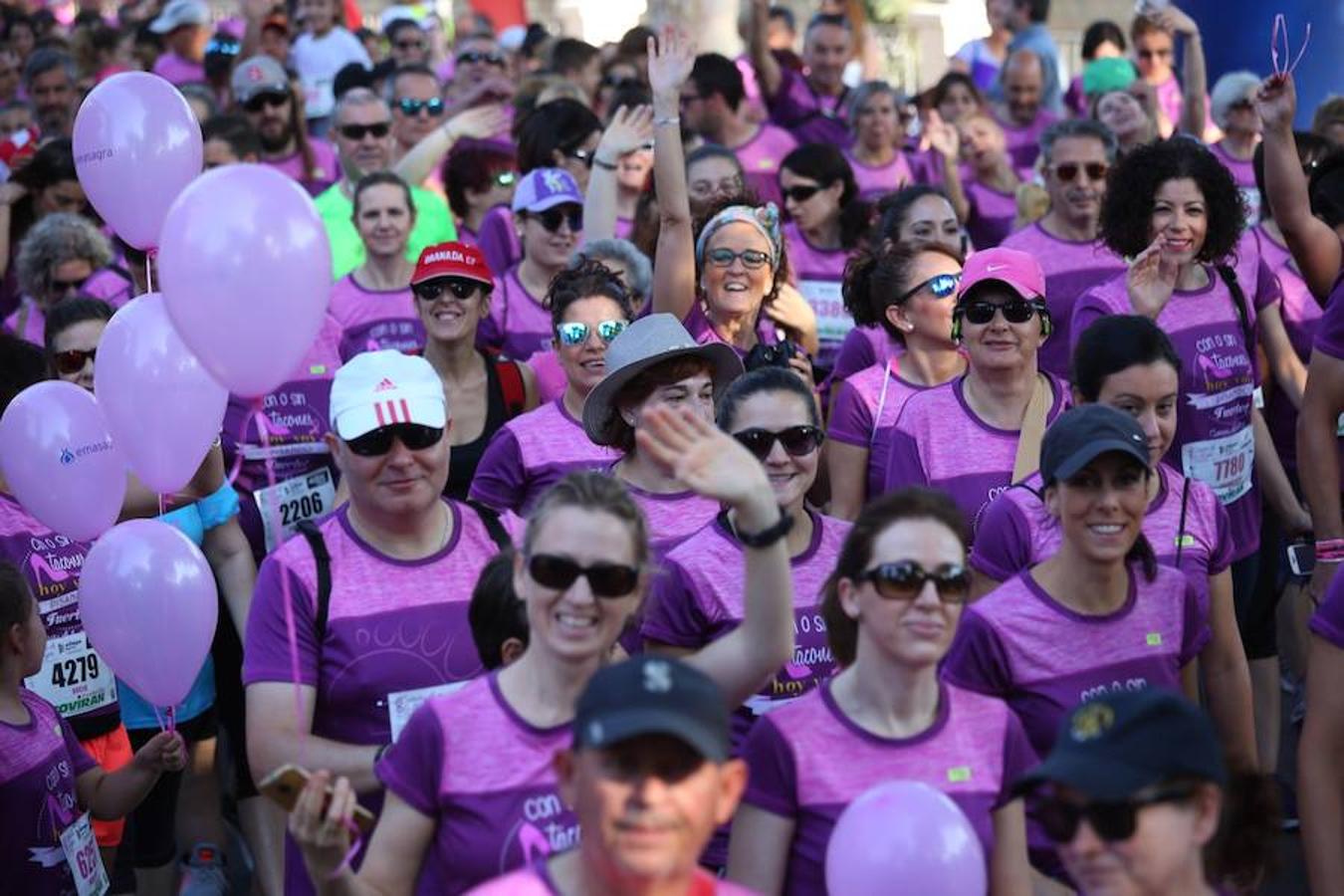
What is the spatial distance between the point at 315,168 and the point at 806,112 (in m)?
2.65

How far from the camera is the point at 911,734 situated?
13.4ft

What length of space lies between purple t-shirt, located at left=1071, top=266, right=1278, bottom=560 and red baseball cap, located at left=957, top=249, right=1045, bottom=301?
21.7 inches

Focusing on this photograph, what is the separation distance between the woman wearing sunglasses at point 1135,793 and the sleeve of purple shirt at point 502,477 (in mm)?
2902

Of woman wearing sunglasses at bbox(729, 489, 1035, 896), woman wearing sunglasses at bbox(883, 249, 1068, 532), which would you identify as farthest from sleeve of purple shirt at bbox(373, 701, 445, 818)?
woman wearing sunglasses at bbox(883, 249, 1068, 532)

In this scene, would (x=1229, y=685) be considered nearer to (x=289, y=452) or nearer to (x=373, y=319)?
(x=289, y=452)

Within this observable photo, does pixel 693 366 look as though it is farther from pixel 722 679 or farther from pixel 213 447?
pixel 722 679

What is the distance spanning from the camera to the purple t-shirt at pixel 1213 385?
6637 millimetres

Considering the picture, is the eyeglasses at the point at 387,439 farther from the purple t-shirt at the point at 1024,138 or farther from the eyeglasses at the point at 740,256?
the purple t-shirt at the point at 1024,138

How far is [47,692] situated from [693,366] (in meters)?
2.06

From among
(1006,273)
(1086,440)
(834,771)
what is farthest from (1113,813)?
(1006,273)

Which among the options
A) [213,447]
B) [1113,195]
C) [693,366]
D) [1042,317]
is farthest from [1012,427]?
[213,447]

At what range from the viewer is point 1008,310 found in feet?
19.6

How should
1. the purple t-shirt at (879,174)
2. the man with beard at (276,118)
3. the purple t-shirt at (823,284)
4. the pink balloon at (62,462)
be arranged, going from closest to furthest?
the pink balloon at (62,462), the purple t-shirt at (823,284), the purple t-shirt at (879,174), the man with beard at (276,118)

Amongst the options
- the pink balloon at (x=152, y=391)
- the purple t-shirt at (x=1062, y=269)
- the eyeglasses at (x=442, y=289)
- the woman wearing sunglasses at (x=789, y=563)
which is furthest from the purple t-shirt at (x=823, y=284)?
the pink balloon at (x=152, y=391)
